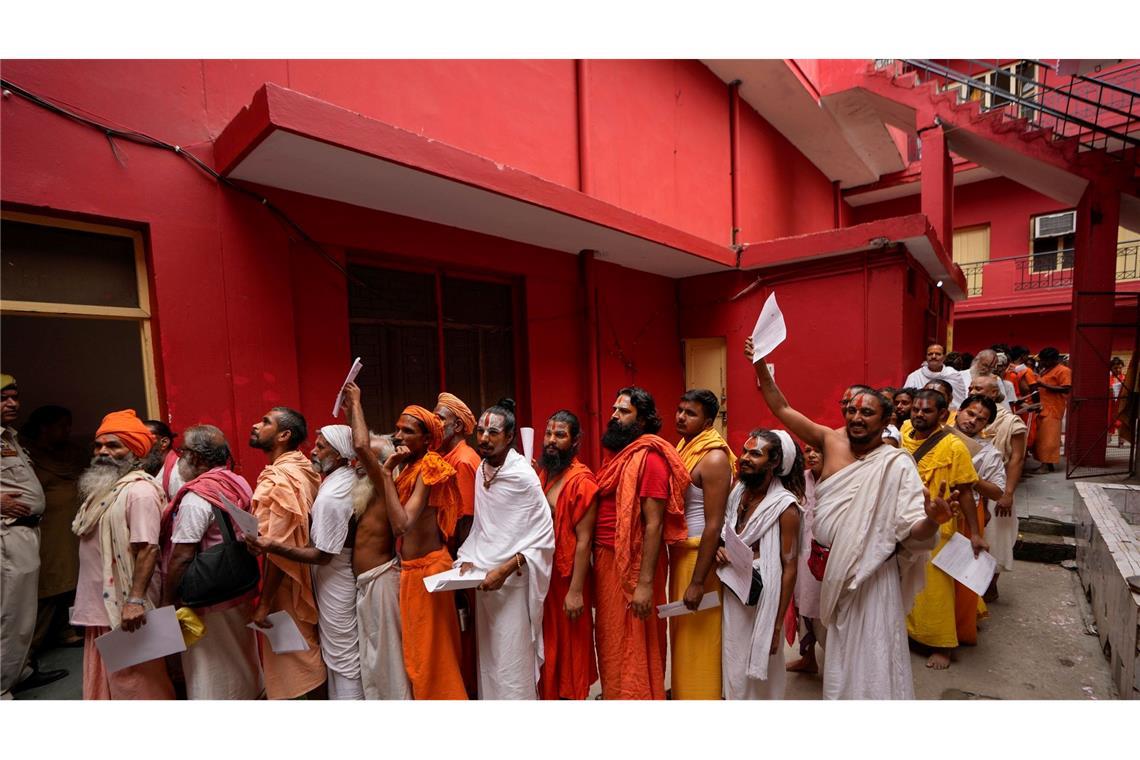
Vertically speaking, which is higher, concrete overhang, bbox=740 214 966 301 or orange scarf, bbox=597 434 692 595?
concrete overhang, bbox=740 214 966 301

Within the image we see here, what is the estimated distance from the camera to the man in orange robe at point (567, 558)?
8.49ft

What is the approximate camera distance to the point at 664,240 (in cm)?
577

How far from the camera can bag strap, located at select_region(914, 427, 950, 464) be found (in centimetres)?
320

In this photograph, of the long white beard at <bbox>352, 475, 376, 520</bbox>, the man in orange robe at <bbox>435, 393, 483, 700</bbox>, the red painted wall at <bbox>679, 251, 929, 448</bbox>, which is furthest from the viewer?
the red painted wall at <bbox>679, 251, 929, 448</bbox>

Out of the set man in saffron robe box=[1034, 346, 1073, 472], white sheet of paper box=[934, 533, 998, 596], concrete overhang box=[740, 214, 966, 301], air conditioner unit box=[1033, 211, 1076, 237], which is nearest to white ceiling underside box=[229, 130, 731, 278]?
concrete overhang box=[740, 214, 966, 301]

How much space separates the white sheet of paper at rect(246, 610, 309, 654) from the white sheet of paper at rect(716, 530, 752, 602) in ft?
7.09

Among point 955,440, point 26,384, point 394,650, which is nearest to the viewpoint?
point 394,650

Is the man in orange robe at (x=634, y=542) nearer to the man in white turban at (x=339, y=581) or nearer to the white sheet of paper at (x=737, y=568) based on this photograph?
the white sheet of paper at (x=737, y=568)

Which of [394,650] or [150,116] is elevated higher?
[150,116]

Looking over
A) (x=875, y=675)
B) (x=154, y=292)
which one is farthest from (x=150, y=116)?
(x=875, y=675)

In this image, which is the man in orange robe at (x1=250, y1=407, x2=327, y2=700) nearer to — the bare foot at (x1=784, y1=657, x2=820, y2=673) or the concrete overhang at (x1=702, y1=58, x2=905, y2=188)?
the bare foot at (x1=784, y1=657, x2=820, y2=673)

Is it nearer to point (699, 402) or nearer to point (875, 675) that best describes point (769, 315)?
point (699, 402)

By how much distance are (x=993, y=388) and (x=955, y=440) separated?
2163 millimetres

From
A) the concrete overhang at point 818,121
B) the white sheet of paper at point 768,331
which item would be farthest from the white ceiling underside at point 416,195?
the concrete overhang at point 818,121
